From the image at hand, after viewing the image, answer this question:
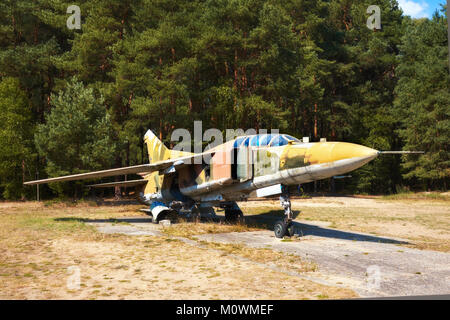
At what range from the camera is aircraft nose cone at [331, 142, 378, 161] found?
9070mm

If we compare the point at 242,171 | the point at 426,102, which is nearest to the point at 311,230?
the point at 242,171

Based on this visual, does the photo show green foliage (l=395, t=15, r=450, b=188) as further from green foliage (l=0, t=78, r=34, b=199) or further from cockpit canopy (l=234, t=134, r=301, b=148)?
green foliage (l=0, t=78, r=34, b=199)

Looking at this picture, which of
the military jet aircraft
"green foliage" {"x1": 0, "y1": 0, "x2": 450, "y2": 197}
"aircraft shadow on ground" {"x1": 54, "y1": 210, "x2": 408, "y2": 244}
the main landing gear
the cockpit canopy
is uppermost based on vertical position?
"green foliage" {"x1": 0, "y1": 0, "x2": 450, "y2": 197}

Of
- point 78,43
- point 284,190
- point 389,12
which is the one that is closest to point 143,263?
point 284,190

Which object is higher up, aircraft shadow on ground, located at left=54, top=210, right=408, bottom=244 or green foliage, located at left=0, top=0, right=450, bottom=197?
green foliage, located at left=0, top=0, right=450, bottom=197

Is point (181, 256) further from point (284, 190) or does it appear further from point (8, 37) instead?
point (8, 37)

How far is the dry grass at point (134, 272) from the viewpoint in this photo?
595cm

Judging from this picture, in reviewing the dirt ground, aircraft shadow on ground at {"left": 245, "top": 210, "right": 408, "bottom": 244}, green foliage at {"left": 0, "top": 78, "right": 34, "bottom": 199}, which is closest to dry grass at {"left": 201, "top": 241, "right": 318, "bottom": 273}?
the dirt ground

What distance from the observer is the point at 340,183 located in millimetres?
49906

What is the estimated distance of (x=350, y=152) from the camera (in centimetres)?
944

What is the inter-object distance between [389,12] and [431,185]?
2656 cm

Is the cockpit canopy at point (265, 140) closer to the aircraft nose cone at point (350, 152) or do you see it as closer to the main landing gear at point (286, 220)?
the main landing gear at point (286, 220)

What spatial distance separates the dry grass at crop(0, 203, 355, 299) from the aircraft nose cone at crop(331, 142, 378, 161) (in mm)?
3413

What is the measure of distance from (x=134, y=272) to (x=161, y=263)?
990 millimetres
